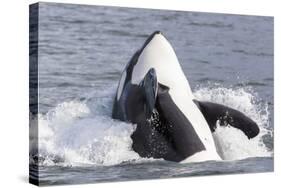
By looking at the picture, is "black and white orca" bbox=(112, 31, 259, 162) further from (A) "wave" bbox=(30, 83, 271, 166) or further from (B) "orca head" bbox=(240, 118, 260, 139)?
(B) "orca head" bbox=(240, 118, 260, 139)

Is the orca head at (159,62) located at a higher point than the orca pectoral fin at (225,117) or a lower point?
higher

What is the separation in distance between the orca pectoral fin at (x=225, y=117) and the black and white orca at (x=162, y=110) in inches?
1.7

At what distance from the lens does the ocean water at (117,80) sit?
1109 centimetres

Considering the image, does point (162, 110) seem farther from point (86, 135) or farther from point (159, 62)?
point (86, 135)

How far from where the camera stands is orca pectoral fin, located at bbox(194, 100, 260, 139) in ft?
39.7

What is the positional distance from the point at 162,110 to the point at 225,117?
120 centimetres

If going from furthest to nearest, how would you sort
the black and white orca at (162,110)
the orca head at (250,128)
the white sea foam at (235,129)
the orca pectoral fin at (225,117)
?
the orca head at (250,128), the white sea foam at (235,129), the orca pectoral fin at (225,117), the black and white orca at (162,110)

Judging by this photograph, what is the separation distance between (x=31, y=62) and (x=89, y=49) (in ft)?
3.01

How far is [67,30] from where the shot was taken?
11.2 meters

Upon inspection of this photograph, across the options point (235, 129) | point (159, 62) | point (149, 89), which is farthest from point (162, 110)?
point (235, 129)

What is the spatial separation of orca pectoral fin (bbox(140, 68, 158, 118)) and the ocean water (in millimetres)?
487

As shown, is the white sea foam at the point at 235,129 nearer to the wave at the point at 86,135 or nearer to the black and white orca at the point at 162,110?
the wave at the point at 86,135

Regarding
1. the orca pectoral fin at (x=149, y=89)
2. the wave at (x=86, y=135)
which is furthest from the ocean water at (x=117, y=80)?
the orca pectoral fin at (x=149, y=89)

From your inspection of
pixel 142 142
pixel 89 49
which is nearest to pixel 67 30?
pixel 89 49
